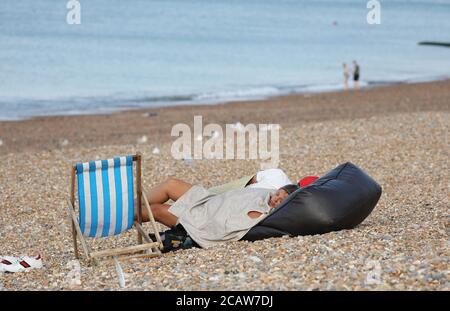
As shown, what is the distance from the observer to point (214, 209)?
5754mm

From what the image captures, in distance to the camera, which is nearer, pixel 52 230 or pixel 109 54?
pixel 52 230

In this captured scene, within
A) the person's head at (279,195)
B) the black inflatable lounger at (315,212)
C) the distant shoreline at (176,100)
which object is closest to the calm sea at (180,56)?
the distant shoreline at (176,100)

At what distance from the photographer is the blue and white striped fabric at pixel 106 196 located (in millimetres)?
5734

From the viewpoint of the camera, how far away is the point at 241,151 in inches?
425

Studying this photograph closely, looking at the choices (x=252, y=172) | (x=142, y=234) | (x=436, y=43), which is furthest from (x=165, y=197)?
(x=436, y=43)

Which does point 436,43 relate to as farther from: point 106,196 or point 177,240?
point 106,196

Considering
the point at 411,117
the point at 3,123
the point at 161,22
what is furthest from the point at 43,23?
the point at 411,117

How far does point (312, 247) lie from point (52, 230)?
3022 mm

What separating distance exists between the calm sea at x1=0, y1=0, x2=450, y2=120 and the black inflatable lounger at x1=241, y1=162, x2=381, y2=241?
1302 centimetres

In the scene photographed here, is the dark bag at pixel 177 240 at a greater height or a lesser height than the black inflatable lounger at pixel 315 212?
lesser

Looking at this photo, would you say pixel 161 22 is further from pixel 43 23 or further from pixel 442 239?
pixel 442 239

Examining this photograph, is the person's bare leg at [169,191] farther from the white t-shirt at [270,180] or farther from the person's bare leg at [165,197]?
the white t-shirt at [270,180]

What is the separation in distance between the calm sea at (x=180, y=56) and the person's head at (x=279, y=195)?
12.8 meters

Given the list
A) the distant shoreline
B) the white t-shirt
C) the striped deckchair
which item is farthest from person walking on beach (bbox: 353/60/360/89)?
the striped deckchair
